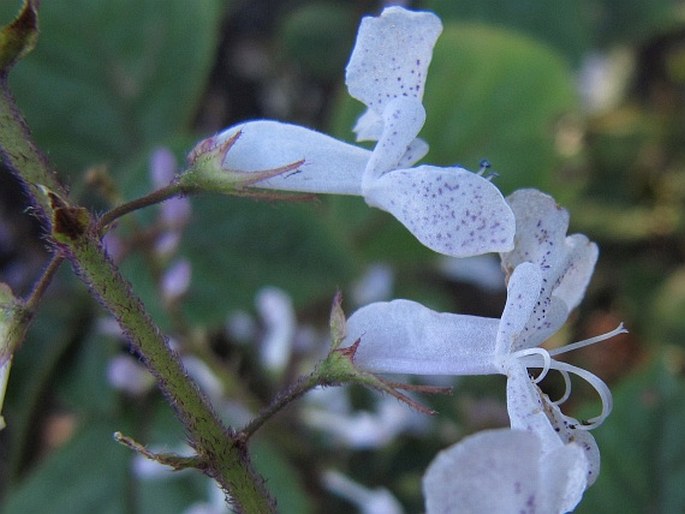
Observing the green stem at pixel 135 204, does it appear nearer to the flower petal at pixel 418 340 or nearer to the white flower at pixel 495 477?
the flower petal at pixel 418 340

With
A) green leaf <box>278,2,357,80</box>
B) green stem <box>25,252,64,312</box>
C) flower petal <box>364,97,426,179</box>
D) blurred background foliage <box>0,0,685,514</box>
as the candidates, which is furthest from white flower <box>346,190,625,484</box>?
green leaf <box>278,2,357,80</box>

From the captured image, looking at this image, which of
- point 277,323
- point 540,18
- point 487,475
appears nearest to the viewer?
point 487,475

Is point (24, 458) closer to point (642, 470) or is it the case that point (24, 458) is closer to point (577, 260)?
point (642, 470)

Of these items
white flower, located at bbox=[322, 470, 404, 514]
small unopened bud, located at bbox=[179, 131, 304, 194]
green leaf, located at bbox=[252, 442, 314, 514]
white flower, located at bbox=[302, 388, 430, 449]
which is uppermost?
small unopened bud, located at bbox=[179, 131, 304, 194]

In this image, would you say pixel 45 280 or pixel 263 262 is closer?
pixel 45 280

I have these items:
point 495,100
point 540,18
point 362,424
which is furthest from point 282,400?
point 540,18

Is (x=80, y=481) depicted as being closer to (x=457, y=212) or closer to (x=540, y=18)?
(x=457, y=212)

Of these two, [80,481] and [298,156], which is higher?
[298,156]

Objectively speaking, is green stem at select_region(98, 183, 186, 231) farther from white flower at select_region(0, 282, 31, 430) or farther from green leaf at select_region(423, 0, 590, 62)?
green leaf at select_region(423, 0, 590, 62)
